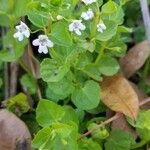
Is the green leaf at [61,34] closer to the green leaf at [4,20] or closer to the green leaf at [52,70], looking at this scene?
the green leaf at [52,70]

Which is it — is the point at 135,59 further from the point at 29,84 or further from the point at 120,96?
the point at 29,84

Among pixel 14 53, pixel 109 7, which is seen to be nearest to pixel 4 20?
pixel 14 53

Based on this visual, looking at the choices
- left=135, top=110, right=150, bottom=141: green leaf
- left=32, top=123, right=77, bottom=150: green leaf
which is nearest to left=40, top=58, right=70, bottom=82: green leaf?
left=32, top=123, right=77, bottom=150: green leaf

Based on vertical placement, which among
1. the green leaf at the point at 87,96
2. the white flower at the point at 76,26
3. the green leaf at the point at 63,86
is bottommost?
the green leaf at the point at 87,96

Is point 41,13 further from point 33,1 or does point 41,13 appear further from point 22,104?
point 22,104

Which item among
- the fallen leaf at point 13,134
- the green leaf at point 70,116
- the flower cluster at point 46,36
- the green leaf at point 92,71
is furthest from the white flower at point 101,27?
the fallen leaf at point 13,134
